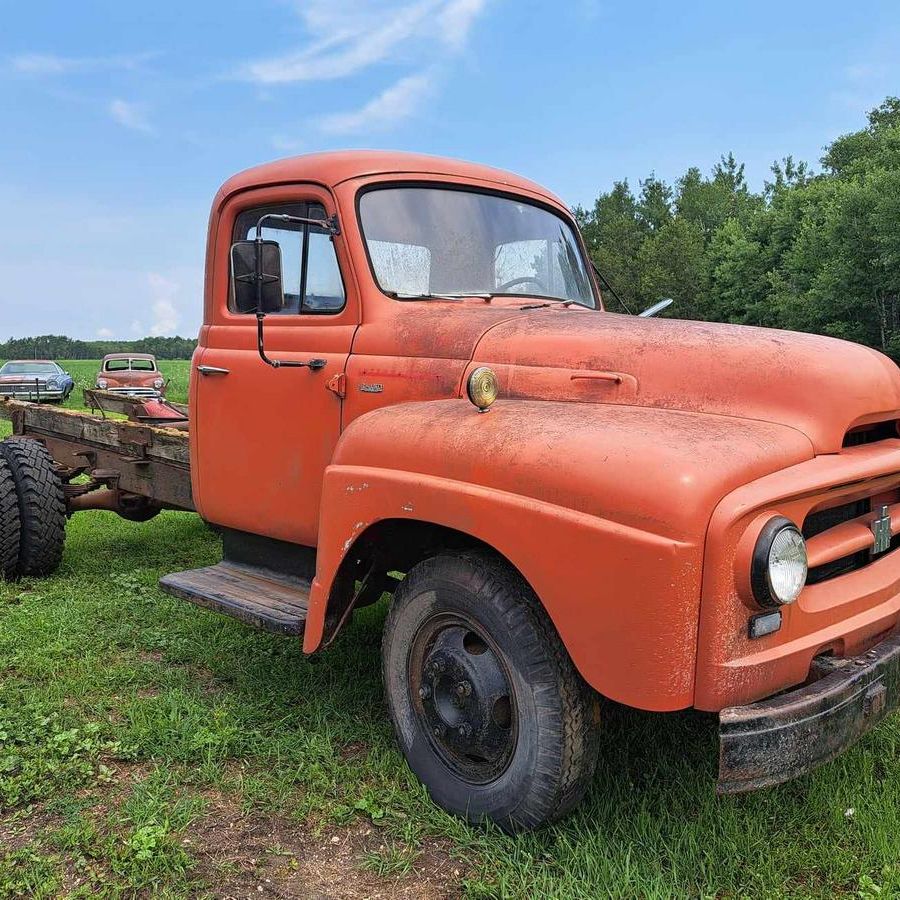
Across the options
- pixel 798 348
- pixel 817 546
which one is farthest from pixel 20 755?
pixel 798 348

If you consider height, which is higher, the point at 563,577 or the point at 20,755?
the point at 563,577

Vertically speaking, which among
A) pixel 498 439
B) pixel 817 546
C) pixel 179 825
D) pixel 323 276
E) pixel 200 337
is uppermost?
pixel 323 276

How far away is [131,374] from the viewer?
76.1ft

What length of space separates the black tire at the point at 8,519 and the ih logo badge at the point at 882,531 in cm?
470

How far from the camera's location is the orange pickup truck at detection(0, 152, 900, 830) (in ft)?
7.20

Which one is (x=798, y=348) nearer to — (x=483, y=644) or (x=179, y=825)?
(x=483, y=644)

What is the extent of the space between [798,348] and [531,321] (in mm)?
954

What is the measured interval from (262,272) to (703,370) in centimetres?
171

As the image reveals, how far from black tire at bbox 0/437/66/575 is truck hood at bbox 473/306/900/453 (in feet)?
11.3

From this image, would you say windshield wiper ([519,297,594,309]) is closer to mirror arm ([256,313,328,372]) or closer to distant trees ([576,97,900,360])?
mirror arm ([256,313,328,372])

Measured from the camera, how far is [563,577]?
2.29m

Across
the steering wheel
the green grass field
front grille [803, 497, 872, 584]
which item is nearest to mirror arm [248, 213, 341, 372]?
the steering wheel

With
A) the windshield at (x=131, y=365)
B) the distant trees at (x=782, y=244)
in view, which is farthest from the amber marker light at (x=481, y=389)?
the distant trees at (x=782, y=244)

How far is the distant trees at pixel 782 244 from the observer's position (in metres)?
35.2
